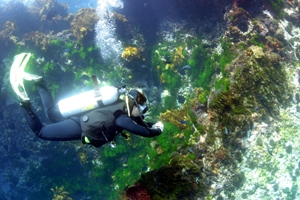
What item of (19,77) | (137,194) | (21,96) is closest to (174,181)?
(137,194)

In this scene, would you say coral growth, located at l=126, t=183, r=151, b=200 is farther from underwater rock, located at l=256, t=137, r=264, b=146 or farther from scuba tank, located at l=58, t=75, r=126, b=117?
underwater rock, located at l=256, t=137, r=264, b=146

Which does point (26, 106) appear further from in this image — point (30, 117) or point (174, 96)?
point (174, 96)

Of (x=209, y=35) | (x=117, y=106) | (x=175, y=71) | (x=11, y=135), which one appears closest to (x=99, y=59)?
(x=175, y=71)

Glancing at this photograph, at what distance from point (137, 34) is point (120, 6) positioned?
10.3 ft

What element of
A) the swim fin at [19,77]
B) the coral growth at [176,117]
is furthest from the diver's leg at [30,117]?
the coral growth at [176,117]

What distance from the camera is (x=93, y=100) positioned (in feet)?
14.4

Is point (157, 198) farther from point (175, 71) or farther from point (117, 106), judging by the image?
point (175, 71)

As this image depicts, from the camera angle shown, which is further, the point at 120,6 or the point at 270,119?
the point at 120,6

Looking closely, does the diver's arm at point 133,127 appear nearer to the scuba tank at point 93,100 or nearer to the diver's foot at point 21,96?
the scuba tank at point 93,100

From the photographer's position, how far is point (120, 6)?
14.8 m

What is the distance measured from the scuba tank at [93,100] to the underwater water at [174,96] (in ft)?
2.70

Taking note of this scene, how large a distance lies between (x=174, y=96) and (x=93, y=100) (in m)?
6.86

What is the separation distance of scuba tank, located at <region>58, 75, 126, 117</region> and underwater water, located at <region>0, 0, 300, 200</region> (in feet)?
2.70

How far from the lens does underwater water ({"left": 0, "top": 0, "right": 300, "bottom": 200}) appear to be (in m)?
6.63
